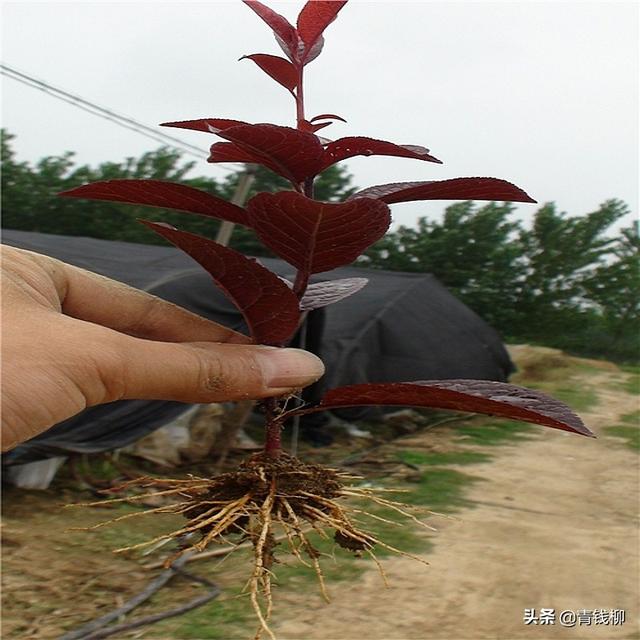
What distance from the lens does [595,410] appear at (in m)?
7.93

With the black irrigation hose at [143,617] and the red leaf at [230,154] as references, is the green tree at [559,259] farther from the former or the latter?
the red leaf at [230,154]

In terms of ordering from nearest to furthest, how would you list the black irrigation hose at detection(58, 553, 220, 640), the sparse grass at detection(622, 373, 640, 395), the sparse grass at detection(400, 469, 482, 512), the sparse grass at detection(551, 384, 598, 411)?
the black irrigation hose at detection(58, 553, 220, 640) → the sparse grass at detection(400, 469, 482, 512) → the sparse grass at detection(551, 384, 598, 411) → the sparse grass at detection(622, 373, 640, 395)

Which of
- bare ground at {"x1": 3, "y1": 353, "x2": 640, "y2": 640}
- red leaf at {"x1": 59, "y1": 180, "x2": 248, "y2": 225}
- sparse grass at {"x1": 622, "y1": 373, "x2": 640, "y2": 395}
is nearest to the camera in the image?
red leaf at {"x1": 59, "y1": 180, "x2": 248, "y2": 225}

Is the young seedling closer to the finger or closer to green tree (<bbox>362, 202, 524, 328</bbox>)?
the finger

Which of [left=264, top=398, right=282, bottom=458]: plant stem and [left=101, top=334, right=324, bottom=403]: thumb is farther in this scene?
[left=264, top=398, right=282, bottom=458]: plant stem

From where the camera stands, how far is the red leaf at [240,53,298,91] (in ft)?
2.99

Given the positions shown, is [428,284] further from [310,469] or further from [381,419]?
[310,469]

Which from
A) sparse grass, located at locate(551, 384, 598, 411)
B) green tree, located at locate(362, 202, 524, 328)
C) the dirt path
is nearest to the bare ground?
the dirt path

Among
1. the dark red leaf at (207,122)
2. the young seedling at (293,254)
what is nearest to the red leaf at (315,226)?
the young seedling at (293,254)

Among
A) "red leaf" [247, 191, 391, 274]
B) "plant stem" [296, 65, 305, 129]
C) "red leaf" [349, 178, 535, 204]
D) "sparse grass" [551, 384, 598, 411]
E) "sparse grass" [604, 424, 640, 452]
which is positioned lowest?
"sparse grass" [551, 384, 598, 411]

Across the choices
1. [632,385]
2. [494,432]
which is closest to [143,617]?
[494,432]

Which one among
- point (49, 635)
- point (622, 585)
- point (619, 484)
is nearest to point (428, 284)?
point (619, 484)

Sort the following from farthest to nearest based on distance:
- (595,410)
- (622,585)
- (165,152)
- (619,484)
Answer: (165,152) < (595,410) < (619,484) < (622,585)

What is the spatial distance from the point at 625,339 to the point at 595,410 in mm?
3938
